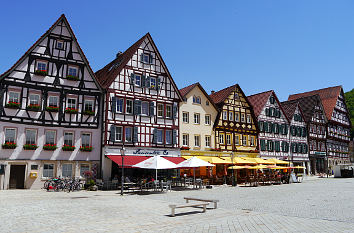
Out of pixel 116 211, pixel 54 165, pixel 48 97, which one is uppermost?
pixel 48 97

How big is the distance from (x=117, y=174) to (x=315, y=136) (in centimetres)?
3646

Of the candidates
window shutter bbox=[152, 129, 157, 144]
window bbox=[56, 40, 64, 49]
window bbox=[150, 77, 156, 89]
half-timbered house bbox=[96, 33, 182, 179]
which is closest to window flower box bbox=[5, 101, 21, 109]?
window bbox=[56, 40, 64, 49]

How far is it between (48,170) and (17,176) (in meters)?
2.29

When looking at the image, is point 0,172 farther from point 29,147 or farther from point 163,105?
point 163,105

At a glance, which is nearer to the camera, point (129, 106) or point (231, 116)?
point (129, 106)

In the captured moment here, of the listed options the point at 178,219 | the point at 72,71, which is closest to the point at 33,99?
the point at 72,71

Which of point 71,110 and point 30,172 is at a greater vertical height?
point 71,110

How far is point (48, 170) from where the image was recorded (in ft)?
84.7

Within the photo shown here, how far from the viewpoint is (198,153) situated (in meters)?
34.7

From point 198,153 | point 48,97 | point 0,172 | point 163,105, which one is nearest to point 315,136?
point 198,153

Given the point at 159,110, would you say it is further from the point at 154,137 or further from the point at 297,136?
the point at 297,136

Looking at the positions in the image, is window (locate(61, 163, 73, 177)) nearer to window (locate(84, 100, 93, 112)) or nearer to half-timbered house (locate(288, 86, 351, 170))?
window (locate(84, 100, 93, 112))

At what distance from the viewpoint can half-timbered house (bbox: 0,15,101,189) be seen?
24.7m

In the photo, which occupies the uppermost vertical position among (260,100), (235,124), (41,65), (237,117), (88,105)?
(260,100)
